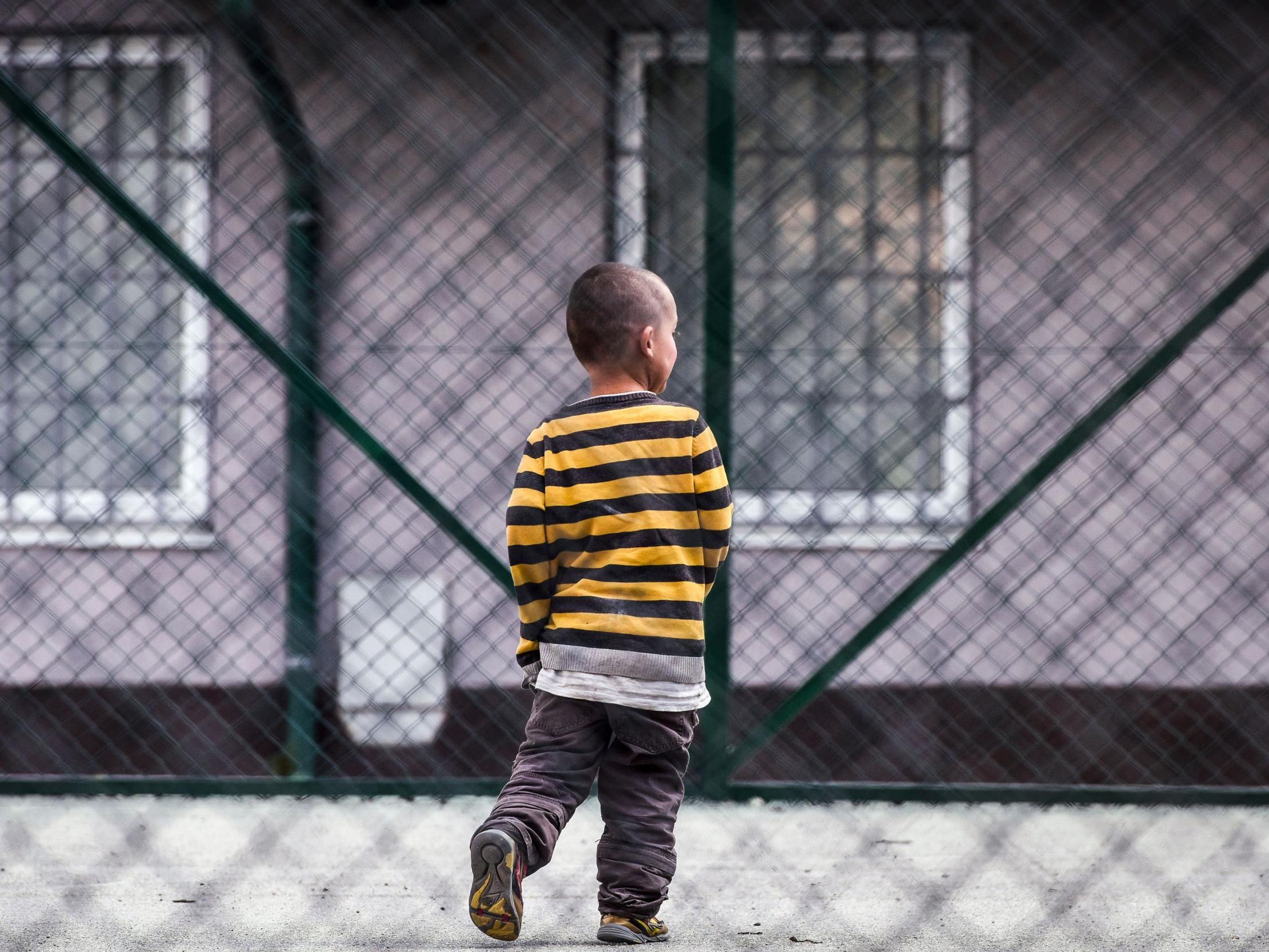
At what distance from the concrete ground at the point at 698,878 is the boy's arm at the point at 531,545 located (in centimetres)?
61

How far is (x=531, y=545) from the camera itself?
2.08 metres

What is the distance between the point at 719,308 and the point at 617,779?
4.75ft

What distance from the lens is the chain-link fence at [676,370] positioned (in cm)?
382

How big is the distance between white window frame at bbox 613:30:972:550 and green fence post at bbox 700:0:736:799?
2.33ft

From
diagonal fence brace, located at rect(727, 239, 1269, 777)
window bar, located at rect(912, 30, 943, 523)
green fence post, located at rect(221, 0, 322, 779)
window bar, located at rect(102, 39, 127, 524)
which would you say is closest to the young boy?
diagonal fence brace, located at rect(727, 239, 1269, 777)

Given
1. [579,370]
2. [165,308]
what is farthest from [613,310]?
[165,308]

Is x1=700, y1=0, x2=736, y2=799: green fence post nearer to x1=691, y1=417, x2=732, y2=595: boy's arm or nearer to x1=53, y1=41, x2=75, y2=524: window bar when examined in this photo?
x1=691, y1=417, x2=732, y2=595: boy's arm

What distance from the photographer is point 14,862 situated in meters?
2.78

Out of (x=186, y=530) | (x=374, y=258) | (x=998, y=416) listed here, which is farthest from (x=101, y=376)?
(x=998, y=416)

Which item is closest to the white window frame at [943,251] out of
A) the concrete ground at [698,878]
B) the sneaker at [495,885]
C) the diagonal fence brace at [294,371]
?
the concrete ground at [698,878]

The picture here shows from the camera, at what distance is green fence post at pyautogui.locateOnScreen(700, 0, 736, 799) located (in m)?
3.16

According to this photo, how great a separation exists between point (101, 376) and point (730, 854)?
2.66 metres

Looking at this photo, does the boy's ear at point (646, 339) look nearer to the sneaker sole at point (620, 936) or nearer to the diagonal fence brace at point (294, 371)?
the sneaker sole at point (620, 936)

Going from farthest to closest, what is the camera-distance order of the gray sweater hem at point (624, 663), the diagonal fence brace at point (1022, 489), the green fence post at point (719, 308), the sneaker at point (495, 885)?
1. the green fence post at point (719, 308)
2. the diagonal fence brace at point (1022, 489)
3. the gray sweater hem at point (624, 663)
4. the sneaker at point (495, 885)
